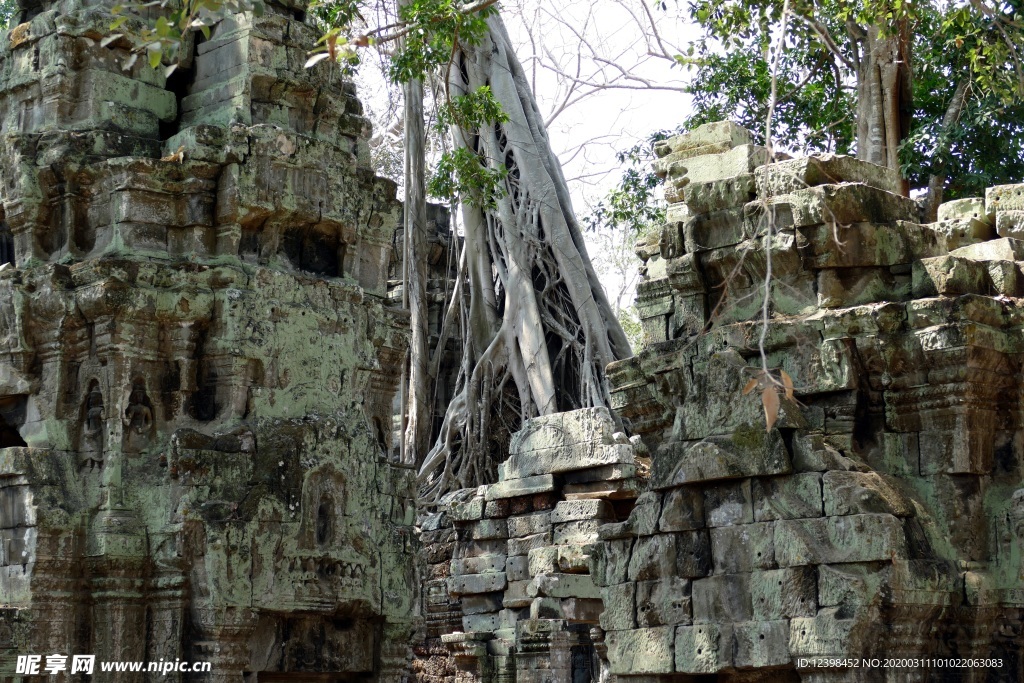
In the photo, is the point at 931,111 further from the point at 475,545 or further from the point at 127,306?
the point at 127,306

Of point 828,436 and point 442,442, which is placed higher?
point 442,442

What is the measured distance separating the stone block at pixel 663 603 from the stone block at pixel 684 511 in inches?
9.3

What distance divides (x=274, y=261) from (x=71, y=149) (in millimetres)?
1265

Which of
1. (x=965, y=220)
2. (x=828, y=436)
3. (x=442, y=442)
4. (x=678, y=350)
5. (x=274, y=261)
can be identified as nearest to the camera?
(x=828, y=436)

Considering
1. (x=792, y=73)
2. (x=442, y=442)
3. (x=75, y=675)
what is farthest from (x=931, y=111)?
(x=75, y=675)

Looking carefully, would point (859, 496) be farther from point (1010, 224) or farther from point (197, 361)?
point (197, 361)

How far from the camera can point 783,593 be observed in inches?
237

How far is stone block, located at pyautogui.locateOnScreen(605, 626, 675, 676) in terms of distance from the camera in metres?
6.34

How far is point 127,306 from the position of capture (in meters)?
7.65

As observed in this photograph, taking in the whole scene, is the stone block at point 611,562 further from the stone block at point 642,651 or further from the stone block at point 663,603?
the stone block at point 642,651

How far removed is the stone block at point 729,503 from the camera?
A: 6.27 m

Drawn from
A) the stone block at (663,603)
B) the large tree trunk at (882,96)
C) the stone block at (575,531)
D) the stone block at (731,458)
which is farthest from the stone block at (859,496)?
the large tree trunk at (882,96)

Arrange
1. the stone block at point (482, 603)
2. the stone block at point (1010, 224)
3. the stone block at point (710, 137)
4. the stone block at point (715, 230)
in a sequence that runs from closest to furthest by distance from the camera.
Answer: the stone block at point (715, 230) → the stone block at point (1010, 224) → the stone block at point (710, 137) → the stone block at point (482, 603)

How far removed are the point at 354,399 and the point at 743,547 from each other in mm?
2840
